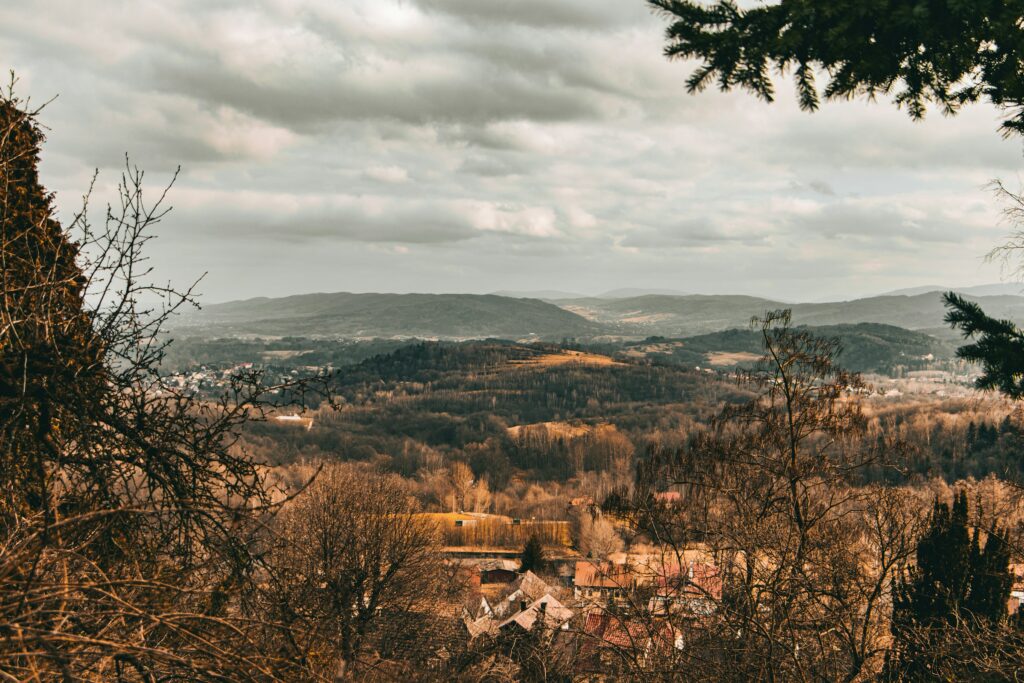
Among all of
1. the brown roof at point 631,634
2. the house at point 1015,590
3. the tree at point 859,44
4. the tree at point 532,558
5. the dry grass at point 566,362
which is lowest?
the tree at point 532,558

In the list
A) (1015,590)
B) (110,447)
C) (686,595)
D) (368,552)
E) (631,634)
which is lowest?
(1015,590)

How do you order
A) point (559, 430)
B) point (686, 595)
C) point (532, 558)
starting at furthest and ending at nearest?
point (559, 430), point (532, 558), point (686, 595)

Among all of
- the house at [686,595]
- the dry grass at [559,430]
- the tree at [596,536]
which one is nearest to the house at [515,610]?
the house at [686,595]

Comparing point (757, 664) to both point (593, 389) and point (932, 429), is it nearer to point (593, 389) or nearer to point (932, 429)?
point (932, 429)

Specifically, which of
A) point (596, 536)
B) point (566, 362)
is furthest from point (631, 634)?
point (566, 362)

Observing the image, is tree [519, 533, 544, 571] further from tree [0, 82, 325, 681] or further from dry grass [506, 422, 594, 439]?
dry grass [506, 422, 594, 439]

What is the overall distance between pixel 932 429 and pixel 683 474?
105 metres

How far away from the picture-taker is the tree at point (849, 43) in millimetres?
3092

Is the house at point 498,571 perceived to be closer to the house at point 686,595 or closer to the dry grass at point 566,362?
the house at point 686,595

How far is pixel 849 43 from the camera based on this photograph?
3.17m

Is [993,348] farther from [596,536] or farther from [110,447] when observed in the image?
[596,536]

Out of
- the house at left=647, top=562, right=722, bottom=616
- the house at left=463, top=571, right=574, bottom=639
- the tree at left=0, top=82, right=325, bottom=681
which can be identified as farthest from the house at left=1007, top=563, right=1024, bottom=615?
the tree at left=0, top=82, right=325, bottom=681

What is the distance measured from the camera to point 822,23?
10.7 ft

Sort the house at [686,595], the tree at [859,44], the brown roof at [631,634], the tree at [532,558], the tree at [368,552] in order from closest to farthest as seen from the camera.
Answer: the tree at [859,44] < the brown roof at [631,634] < the house at [686,595] < the tree at [368,552] < the tree at [532,558]
